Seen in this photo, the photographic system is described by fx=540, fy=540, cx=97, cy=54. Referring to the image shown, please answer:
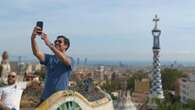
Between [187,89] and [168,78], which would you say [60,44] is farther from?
[168,78]

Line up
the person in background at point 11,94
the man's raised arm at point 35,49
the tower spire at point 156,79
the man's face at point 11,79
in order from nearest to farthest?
1. the man's raised arm at point 35,49
2. the person in background at point 11,94
3. the man's face at point 11,79
4. the tower spire at point 156,79

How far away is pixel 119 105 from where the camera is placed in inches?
437

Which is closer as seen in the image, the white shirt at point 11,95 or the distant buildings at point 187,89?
the white shirt at point 11,95

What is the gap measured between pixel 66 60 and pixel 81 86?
1380mm

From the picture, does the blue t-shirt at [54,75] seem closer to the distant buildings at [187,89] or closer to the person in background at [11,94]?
the person in background at [11,94]

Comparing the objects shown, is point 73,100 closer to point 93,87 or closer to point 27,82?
point 27,82

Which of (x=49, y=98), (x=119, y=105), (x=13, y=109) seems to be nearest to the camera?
(x=49, y=98)

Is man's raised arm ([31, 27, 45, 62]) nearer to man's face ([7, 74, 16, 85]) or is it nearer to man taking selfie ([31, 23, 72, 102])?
man taking selfie ([31, 23, 72, 102])

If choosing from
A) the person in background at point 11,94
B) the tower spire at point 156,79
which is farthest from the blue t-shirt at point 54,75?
the tower spire at point 156,79

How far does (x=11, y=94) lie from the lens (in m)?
5.65

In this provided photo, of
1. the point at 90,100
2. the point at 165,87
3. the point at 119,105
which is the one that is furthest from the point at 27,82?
the point at 165,87

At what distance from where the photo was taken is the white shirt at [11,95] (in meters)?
5.61

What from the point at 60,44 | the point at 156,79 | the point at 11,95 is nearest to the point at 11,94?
the point at 11,95

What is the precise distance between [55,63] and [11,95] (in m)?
0.69
